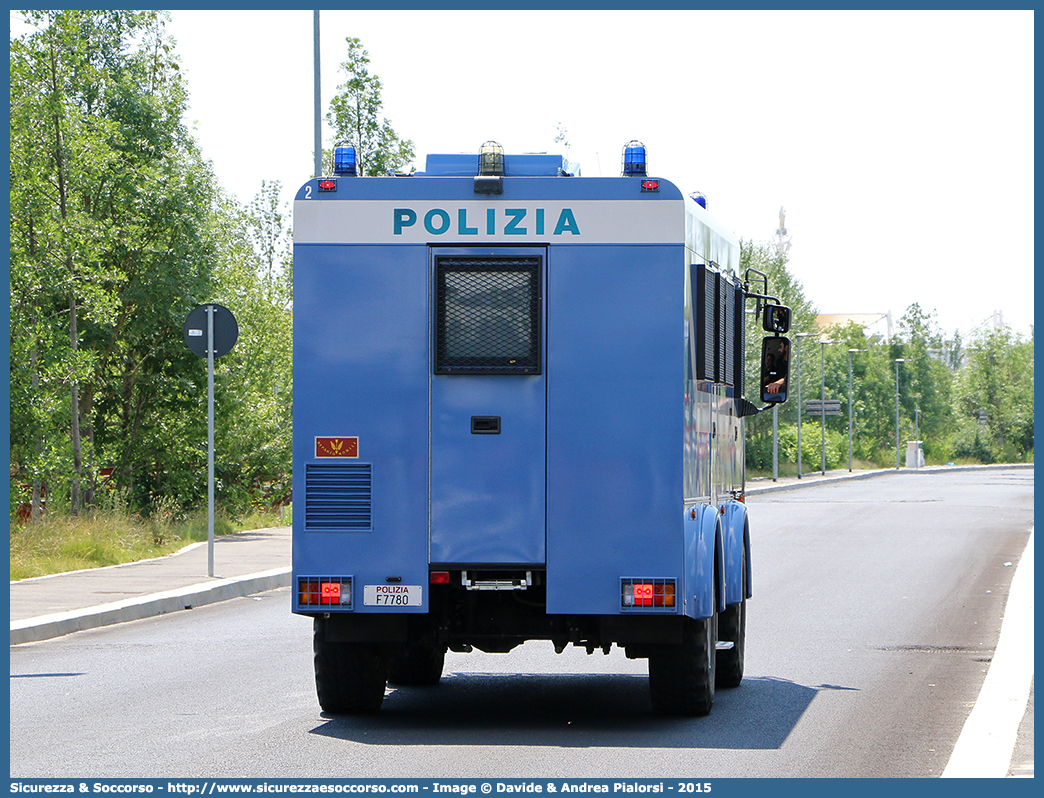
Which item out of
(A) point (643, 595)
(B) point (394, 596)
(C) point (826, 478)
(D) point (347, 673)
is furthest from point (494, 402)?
(C) point (826, 478)

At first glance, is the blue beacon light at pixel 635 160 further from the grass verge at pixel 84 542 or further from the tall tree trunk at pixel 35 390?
the tall tree trunk at pixel 35 390

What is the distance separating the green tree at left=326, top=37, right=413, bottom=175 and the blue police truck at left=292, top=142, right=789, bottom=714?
22803mm

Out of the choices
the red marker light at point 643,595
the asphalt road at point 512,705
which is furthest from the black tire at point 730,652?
the red marker light at point 643,595

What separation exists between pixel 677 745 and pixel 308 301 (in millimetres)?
3330

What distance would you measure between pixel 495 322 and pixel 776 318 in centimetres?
278

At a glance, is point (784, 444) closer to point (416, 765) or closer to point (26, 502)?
point (26, 502)

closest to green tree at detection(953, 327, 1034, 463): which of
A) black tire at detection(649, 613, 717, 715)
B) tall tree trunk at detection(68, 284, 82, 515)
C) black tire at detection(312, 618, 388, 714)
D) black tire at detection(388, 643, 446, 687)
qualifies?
tall tree trunk at detection(68, 284, 82, 515)

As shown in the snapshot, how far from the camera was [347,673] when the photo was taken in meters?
9.60

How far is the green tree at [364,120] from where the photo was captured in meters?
31.7

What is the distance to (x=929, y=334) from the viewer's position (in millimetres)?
114750

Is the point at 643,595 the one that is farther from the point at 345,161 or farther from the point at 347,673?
the point at 345,161

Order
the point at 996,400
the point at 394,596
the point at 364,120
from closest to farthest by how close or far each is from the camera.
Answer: the point at 394,596, the point at 364,120, the point at 996,400

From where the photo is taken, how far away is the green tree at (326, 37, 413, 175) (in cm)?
3169

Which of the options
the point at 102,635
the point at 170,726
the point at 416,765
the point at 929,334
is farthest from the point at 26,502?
the point at 929,334
